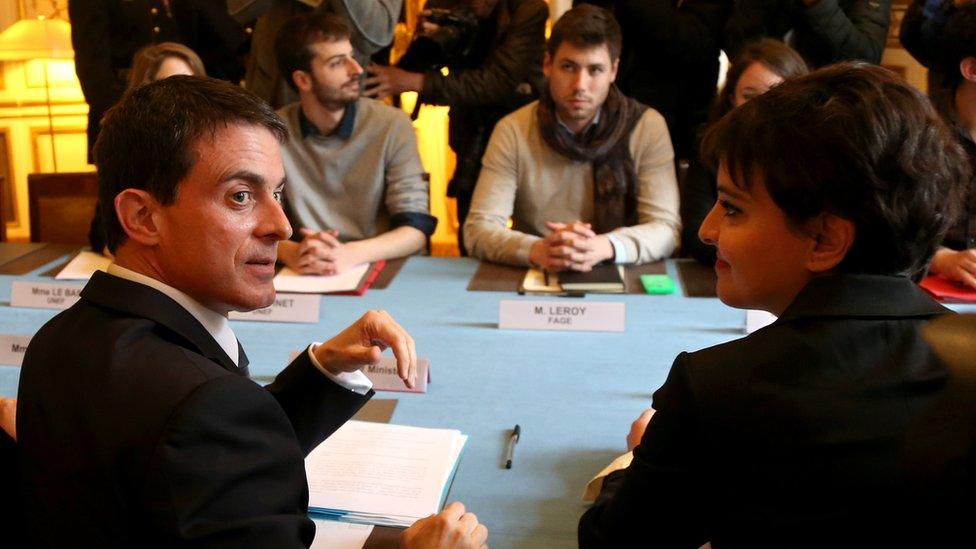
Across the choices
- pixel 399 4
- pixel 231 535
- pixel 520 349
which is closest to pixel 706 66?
pixel 399 4

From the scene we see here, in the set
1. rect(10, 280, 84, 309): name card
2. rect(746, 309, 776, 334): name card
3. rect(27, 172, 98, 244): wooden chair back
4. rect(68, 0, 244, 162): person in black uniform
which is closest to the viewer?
rect(746, 309, 776, 334): name card

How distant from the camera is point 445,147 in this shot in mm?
5398

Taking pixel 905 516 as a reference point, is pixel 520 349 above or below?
below

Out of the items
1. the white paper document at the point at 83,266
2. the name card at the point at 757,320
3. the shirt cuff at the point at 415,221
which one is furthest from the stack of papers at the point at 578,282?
the white paper document at the point at 83,266

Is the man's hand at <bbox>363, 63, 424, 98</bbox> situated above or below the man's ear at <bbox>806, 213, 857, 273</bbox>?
below

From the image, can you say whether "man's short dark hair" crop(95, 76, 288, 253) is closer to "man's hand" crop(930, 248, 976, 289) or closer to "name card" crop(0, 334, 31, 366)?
"name card" crop(0, 334, 31, 366)

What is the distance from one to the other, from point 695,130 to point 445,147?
2.48 metres

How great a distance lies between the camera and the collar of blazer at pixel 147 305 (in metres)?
1.03

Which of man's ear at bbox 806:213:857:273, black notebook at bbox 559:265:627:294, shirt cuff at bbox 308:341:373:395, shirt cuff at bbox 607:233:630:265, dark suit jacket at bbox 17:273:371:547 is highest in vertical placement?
man's ear at bbox 806:213:857:273

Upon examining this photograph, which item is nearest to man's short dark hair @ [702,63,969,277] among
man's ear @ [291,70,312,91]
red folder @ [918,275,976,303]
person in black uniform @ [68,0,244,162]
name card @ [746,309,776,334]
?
name card @ [746,309,776,334]

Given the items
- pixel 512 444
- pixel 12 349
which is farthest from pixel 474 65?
pixel 512 444

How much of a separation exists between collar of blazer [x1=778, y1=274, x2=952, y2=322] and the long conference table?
468 mm

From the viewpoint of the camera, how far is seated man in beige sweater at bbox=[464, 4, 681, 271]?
275cm

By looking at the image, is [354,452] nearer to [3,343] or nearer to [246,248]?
[246,248]
